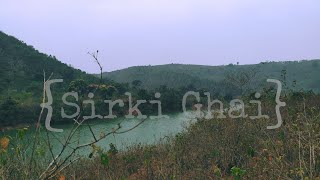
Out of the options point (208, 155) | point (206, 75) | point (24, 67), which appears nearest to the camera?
point (208, 155)

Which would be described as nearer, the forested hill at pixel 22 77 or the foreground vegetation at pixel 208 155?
the foreground vegetation at pixel 208 155

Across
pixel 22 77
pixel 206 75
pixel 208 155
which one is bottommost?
pixel 208 155

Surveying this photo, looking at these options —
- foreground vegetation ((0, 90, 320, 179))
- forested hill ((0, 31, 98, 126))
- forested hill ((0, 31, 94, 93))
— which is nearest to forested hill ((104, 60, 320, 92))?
forested hill ((0, 31, 94, 93))

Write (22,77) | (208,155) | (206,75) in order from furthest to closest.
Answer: (206,75)
(22,77)
(208,155)

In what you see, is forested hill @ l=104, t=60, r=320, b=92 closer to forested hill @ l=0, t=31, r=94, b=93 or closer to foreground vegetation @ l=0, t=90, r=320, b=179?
forested hill @ l=0, t=31, r=94, b=93

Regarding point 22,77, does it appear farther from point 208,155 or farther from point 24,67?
point 208,155

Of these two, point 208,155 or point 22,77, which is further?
point 22,77

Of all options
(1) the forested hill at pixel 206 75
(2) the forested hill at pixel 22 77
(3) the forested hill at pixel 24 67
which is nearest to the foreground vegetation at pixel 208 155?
(2) the forested hill at pixel 22 77

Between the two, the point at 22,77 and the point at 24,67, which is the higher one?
the point at 24,67

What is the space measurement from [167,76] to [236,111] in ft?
169

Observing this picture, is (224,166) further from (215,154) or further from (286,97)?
(286,97)

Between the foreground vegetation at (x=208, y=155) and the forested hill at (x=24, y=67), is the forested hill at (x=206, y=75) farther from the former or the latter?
the foreground vegetation at (x=208, y=155)

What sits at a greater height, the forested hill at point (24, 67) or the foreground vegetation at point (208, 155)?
the forested hill at point (24, 67)

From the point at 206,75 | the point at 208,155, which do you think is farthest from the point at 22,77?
the point at 206,75
